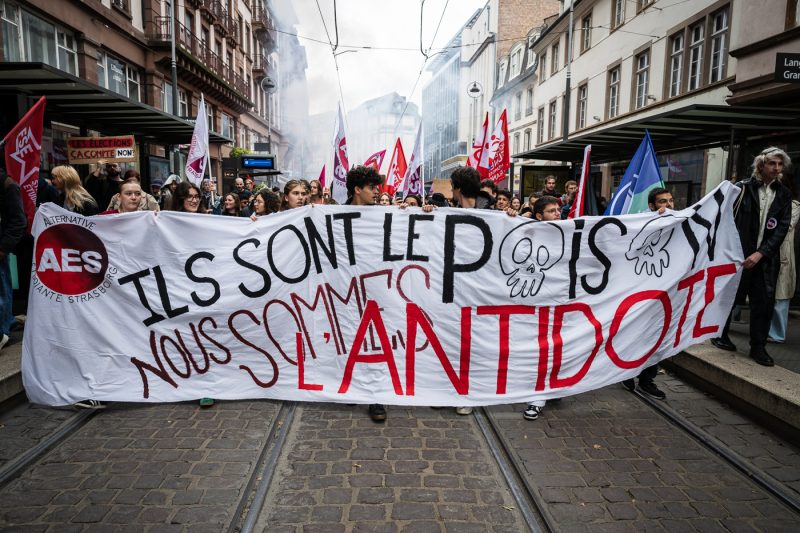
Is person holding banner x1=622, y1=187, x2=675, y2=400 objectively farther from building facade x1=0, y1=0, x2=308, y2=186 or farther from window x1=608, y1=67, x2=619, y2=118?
window x1=608, y1=67, x2=619, y2=118

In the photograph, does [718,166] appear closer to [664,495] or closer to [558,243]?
[558,243]

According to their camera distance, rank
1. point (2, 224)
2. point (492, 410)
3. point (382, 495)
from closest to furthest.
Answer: point (382, 495)
point (492, 410)
point (2, 224)

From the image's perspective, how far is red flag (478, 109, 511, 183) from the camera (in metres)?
11.1

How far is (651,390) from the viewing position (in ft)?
16.4

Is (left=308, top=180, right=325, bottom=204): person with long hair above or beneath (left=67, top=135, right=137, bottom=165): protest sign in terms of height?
beneath

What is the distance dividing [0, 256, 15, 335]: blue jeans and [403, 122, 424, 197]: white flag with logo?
6.87 metres

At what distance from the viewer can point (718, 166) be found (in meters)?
14.8

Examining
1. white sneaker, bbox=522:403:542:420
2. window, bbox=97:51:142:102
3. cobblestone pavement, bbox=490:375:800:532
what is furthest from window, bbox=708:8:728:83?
window, bbox=97:51:142:102

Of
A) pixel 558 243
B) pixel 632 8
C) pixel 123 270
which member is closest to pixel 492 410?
pixel 558 243

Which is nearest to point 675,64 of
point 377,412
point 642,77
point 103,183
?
point 642,77

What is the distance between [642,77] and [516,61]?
772 inches

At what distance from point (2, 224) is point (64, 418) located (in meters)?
2.05

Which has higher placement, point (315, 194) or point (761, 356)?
point (315, 194)

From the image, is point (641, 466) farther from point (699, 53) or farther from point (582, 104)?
point (582, 104)
